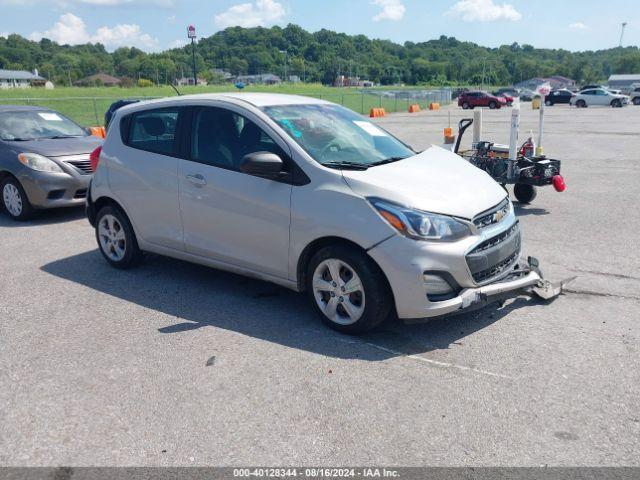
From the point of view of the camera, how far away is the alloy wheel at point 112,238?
6.09 m

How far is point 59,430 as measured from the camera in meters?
3.29

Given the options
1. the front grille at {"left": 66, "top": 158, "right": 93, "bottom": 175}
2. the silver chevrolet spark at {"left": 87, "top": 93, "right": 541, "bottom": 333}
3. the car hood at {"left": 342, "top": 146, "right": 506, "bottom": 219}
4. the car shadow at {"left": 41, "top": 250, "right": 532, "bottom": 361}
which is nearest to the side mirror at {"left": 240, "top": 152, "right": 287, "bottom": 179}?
the silver chevrolet spark at {"left": 87, "top": 93, "right": 541, "bottom": 333}

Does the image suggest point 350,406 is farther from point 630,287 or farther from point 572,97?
point 572,97

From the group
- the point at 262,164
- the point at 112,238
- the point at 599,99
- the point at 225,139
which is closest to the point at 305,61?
the point at 599,99

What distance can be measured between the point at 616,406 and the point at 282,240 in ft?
8.47

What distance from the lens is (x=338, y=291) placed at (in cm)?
443

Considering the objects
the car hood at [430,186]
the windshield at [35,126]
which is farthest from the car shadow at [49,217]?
the car hood at [430,186]

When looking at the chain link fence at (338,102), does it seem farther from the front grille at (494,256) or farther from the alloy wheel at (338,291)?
the front grille at (494,256)

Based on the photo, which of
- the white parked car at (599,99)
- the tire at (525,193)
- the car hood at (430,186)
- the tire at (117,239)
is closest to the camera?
the car hood at (430,186)

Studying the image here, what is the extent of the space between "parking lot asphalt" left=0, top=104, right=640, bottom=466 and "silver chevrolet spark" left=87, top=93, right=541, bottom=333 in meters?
0.34

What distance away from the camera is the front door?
4.69 meters

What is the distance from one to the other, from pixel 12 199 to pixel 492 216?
23.8ft

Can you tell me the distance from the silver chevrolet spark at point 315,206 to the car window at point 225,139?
0.01 meters

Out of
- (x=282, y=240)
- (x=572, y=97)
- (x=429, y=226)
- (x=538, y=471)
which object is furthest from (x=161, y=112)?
(x=572, y=97)
